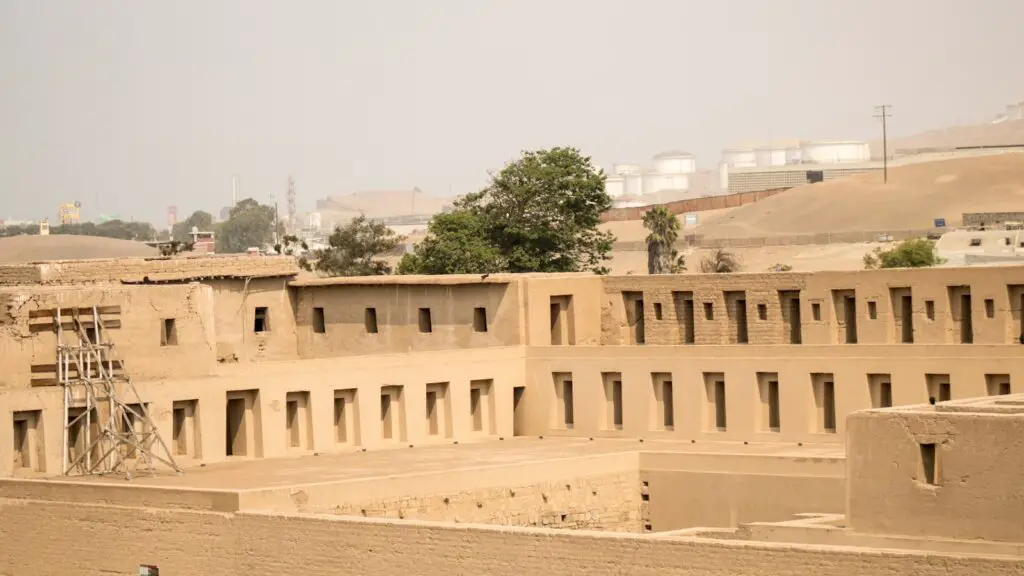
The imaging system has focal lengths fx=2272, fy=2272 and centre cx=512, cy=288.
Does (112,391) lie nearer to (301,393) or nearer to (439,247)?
(301,393)

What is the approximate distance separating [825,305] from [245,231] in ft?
390

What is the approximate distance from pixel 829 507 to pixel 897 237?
74.5 meters

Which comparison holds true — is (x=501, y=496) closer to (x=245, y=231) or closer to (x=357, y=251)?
(x=357, y=251)

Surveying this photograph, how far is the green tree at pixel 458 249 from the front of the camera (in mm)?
73750

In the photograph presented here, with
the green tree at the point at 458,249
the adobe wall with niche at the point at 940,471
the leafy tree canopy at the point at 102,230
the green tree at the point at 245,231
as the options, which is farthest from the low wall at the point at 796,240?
the adobe wall with niche at the point at 940,471

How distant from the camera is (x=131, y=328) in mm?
47188

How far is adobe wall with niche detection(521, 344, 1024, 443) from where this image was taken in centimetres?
4738

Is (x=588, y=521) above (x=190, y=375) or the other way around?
the other way around

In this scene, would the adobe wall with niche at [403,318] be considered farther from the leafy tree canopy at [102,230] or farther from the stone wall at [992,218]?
the leafy tree canopy at [102,230]

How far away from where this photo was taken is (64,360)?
4538cm

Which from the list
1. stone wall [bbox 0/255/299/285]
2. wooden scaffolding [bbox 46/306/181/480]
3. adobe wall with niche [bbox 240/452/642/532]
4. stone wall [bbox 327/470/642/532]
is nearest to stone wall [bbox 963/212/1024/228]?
stone wall [bbox 0/255/299/285]

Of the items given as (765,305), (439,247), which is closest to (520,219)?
(439,247)

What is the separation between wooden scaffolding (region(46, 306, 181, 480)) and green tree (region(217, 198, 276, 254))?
11582 cm

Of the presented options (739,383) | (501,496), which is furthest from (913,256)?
(501,496)
